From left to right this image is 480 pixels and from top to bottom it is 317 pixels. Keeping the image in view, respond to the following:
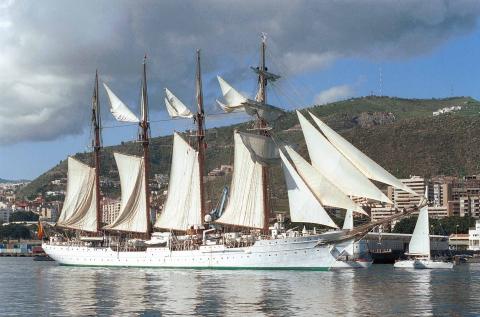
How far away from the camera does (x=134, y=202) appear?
99.6m

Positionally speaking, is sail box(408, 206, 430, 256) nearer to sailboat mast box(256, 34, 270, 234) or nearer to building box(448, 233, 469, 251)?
sailboat mast box(256, 34, 270, 234)

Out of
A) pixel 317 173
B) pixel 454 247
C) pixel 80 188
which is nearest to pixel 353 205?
pixel 317 173

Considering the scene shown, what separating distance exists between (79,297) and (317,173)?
99.2ft

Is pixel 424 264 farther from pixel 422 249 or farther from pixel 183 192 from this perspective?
pixel 183 192

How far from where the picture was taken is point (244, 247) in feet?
280

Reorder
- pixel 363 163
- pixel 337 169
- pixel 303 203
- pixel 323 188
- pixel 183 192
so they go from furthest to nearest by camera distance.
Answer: pixel 183 192, pixel 303 203, pixel 323 188, pixel 337 169, pixel 363 163

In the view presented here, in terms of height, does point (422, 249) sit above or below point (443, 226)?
below

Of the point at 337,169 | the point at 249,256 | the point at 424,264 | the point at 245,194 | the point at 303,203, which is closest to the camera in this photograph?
the point at 337,169

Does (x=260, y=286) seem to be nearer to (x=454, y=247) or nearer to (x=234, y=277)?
(x=234, y=277)

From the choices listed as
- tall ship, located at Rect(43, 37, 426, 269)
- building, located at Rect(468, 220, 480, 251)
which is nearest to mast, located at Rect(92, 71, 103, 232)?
tall ship, located at Rect(43, 37, 426, 269)

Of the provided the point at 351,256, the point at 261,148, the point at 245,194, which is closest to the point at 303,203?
the point at 245,194

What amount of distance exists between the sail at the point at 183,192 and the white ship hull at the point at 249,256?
3.84 metres

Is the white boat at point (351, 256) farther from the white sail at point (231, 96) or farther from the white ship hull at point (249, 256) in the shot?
the white sail at point (231, 96)

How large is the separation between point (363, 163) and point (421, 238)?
37543 millimetres
